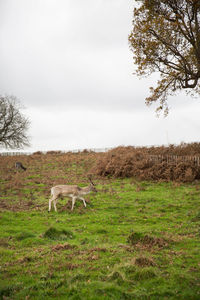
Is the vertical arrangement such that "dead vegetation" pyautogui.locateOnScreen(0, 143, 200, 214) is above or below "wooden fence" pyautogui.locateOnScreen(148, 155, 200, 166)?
below

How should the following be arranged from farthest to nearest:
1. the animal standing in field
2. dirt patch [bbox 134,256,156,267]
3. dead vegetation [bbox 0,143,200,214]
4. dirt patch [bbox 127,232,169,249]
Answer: the animal standing in field → dead vegetation [bbox 0,143,200,214] → dirt patch [bbox 127,232,169,249] → dirt patch [bbox 134,256,156,267]

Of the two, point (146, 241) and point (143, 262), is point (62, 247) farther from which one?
point (143, 262)

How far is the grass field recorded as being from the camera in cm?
656

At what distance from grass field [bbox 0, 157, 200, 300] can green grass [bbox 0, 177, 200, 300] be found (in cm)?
2

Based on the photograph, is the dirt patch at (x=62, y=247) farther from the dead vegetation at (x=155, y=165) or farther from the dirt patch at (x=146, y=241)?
the dead vegetation at (x=155, y=165)

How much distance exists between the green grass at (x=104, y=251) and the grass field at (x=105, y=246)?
2cm

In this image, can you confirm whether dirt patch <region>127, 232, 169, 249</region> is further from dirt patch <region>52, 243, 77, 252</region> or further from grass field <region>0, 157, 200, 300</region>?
dirt patch <region>52, 243, 77, 252</region>

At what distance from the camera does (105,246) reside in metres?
9.59

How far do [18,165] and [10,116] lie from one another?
19150 mm

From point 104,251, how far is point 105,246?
1.60ft

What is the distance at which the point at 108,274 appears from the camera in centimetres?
719

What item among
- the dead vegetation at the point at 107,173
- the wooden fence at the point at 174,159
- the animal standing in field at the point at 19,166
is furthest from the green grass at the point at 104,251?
the animal standing in field at the point at 19,166

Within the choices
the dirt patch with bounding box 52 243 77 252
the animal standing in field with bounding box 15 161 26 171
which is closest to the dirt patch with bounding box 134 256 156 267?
the dirt patch with bounding box 52 243 77 252

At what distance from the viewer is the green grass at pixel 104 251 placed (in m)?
6.52
